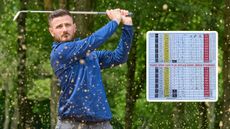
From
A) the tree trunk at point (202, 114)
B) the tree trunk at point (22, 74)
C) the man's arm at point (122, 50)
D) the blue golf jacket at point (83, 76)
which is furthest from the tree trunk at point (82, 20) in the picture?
the tree trunk at point (202, 114)

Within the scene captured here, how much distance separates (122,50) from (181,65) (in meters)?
1.29

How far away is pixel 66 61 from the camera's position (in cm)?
576

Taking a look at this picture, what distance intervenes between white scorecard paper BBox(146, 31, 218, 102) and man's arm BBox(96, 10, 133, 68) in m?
0.88

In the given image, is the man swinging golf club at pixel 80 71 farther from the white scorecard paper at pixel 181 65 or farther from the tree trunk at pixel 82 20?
the tree trunk at pixel 82 20

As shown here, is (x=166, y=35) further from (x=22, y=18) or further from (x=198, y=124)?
(x=198, y=124)

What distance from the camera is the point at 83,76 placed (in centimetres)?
558

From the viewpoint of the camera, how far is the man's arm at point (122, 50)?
5809 mm

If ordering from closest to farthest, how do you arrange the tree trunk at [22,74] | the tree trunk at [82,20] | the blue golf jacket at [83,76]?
1. the blue golf jacket at [83,76]
2. the tree trunk at [82,20]
3. the tree trunk at [22,74]

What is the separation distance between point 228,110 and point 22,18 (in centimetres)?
769

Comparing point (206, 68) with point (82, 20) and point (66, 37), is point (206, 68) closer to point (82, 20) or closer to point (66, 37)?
point (66, 37)

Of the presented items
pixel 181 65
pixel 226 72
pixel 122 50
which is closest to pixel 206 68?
pixel 181 65

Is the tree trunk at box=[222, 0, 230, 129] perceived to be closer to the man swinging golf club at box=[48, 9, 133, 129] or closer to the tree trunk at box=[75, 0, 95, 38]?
the tree trunk at box=[75, 0, 95, 38]

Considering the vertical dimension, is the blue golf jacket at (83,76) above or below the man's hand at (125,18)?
below

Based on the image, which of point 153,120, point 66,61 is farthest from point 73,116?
point 153,120
